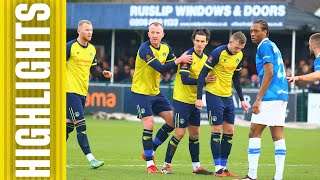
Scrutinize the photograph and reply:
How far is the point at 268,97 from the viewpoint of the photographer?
12016 mm

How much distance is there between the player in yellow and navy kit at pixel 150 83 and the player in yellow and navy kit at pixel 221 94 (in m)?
0.67

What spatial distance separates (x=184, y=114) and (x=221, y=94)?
2.17 ft

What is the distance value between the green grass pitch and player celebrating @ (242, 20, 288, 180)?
42.9 inches

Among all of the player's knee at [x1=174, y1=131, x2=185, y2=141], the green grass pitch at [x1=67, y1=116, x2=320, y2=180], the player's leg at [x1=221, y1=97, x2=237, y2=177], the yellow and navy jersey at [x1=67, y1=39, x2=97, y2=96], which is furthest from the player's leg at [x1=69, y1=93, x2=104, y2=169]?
the player's leg at [x1=221, y1=97, x2=237, y2=177]

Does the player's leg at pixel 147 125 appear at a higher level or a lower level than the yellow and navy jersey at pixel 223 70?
lower

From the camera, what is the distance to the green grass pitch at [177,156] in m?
13.4

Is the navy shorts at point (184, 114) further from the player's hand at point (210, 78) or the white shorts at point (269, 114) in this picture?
the white shorts at point (269, 114)

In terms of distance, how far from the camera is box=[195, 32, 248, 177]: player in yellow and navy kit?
13.5 m

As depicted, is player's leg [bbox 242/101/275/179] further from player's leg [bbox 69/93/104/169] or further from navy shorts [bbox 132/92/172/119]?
player's leg [bbox 69/93/104/169]

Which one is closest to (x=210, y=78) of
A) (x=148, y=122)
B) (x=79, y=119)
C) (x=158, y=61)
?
(x=158, y=61)

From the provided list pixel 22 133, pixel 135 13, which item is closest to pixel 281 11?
pixel 135 13

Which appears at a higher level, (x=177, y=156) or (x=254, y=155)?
(x=254, y=155)

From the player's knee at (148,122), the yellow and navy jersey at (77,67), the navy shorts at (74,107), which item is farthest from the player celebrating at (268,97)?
the yellow and navy jersey at (77,67)

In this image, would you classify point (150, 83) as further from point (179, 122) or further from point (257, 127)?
point (257, 127)
